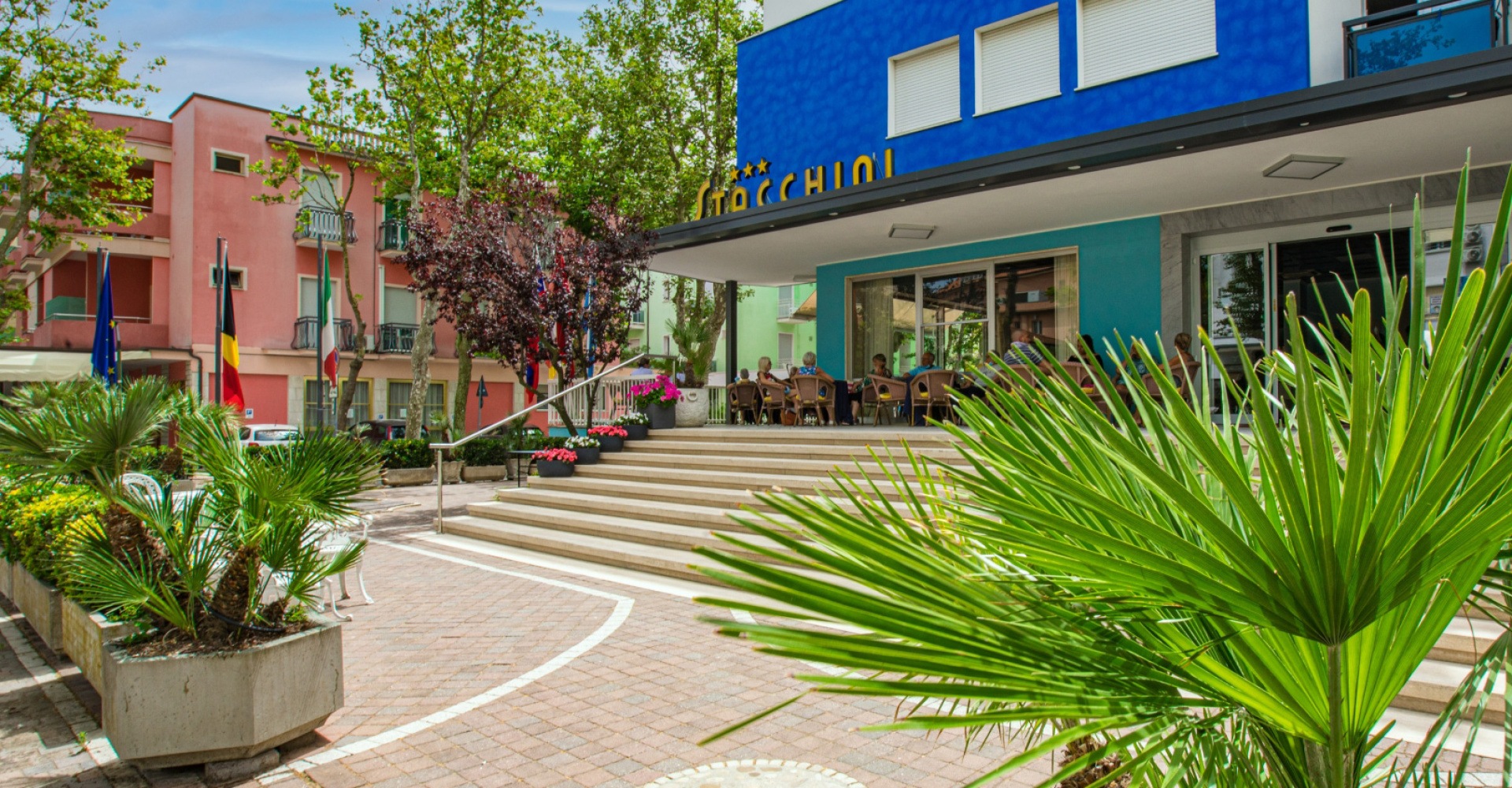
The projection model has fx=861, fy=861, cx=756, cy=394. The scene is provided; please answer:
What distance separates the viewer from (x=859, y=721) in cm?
442

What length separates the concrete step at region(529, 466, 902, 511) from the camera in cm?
938

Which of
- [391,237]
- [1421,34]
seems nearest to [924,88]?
[1421,34]

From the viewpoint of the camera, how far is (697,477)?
1073 centimetres

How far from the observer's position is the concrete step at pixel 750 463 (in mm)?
9250

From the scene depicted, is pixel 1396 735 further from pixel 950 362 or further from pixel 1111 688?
pixel 950 362

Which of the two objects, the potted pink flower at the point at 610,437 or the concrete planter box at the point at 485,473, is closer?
the potted pink flower at the point at 610,437

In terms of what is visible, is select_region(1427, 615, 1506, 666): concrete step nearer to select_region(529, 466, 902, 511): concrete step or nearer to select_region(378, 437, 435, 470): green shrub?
select_region(529, 466, 902, 511): concrete step

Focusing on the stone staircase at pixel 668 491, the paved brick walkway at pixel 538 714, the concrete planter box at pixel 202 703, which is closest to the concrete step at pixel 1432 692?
the paved brick walkway at pixel 538 714

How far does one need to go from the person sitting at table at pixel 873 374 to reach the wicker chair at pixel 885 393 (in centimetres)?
11

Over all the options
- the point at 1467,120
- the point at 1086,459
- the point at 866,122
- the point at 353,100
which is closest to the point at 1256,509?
the point at 1086,459

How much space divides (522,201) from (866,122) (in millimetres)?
6062

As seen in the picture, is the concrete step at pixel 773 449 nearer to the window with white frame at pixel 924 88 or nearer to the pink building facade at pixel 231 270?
the window with white frame at pixel 924 88

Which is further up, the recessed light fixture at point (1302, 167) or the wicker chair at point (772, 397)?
the recessed light fixture at point (1302, 167)

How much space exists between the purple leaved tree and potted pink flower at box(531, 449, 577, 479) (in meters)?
1.27
